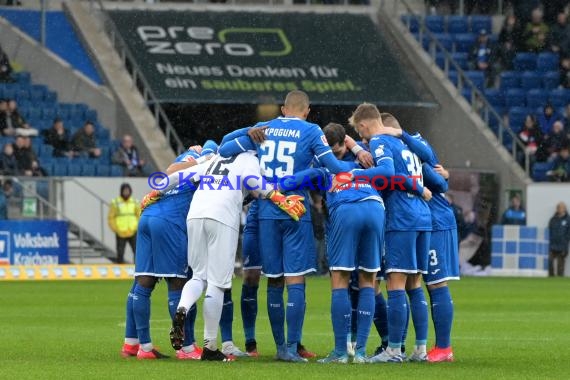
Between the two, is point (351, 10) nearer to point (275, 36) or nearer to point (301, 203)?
point (275, 36)

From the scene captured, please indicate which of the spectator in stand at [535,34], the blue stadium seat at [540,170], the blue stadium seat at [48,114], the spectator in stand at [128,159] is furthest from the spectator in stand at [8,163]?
the spectator in stand at [535,34]

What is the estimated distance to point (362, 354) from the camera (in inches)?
535

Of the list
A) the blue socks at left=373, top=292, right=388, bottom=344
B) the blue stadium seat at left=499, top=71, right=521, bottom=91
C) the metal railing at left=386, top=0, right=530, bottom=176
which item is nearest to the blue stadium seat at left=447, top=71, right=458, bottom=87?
the metal railing at left=386, top=0, right=530, bottom=176

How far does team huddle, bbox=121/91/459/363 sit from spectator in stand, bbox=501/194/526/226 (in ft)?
65.4

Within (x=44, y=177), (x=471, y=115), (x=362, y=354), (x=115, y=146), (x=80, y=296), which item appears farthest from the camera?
(x=471, y=115)

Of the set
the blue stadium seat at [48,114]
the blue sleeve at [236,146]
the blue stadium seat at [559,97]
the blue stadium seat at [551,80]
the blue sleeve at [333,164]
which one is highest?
the blue stadium seat at [551,80]

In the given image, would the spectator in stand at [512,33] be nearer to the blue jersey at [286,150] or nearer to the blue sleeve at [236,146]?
the blue jersey at [286,150]

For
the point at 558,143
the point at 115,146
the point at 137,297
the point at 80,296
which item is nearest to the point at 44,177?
the point at 115,146

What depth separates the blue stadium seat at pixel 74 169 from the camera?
33.2m

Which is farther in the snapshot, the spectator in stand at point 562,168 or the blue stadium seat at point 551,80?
the blue stadium seat at point 551,80

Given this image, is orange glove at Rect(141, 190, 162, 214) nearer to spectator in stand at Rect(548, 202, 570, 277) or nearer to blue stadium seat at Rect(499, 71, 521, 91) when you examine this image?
spectator in stand at Rect(548, 202, 570, 277)

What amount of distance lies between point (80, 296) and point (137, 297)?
432 inches

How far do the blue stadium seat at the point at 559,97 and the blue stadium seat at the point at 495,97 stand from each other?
1369 millimetres

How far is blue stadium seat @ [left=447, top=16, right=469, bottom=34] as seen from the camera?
40.2 meters
